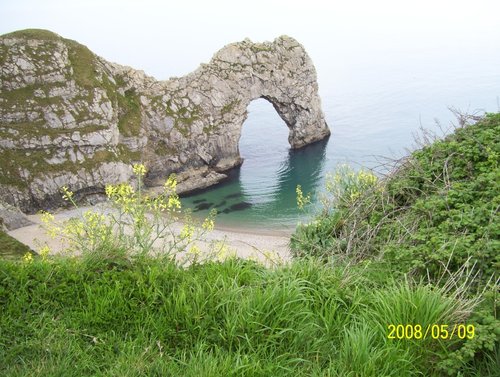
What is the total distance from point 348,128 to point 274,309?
68.4 m

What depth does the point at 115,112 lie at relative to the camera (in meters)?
49.9

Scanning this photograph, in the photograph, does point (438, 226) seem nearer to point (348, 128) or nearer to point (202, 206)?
point (202, 206)

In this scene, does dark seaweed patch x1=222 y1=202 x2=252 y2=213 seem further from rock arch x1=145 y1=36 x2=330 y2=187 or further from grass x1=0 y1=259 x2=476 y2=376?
grass x1=0 y1=259 x2=476 y2=376

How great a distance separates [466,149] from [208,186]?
141 ft

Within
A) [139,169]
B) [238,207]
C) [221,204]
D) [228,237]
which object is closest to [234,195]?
[221,204]

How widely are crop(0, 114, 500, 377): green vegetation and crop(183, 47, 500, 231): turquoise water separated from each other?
588 inches

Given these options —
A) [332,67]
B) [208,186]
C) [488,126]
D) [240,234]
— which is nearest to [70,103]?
[208,186]

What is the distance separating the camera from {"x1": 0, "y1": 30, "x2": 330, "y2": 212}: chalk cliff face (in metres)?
44.2

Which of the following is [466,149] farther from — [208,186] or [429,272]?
[208,186]

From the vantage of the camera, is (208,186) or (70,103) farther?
(208,186)

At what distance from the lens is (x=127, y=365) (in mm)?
5234

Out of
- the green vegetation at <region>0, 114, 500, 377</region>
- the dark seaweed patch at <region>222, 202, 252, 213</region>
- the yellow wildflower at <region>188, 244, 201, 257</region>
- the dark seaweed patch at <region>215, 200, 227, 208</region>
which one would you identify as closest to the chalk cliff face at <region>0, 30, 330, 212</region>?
the dark seaweed patch at <region>215, 200, 227, 208</region>

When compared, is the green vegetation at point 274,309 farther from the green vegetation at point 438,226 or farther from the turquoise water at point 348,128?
the turquoise water at point 348,128

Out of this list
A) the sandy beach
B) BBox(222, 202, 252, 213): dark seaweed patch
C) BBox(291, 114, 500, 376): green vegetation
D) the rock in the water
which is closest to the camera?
BBox(291, 114, 500, 376): green vegetation
